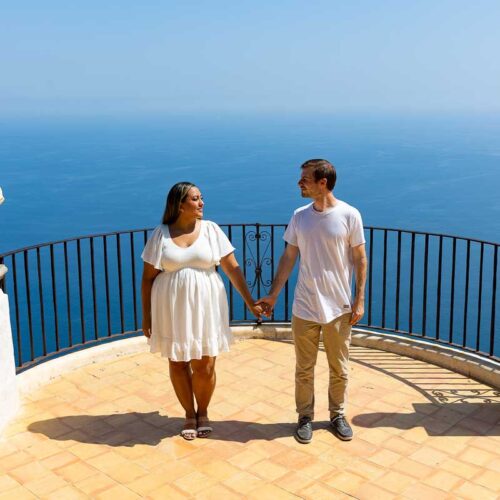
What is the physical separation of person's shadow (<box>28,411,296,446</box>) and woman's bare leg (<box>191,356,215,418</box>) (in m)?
0.21

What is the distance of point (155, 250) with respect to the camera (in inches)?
138

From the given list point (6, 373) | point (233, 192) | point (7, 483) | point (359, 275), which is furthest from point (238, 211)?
point (7, 483)

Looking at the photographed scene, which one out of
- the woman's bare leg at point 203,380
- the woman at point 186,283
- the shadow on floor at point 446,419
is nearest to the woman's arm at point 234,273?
the woman at point 186,283

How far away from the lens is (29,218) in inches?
4572

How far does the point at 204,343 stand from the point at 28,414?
4.95 feet

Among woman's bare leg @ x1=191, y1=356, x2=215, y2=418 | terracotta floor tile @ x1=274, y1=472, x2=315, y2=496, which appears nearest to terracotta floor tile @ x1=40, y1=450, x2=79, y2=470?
woman's bare leg @ x1=191, y1=356, x2=215, y2=418

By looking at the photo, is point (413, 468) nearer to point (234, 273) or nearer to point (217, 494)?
point (217, 494)

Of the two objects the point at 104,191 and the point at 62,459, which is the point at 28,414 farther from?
the point at 104,191

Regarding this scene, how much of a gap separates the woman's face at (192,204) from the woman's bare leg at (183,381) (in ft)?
3.00

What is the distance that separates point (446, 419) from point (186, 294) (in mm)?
1977

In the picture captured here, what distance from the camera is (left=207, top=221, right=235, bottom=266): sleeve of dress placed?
3553 millimetres

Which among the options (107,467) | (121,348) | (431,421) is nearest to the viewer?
(107,467)

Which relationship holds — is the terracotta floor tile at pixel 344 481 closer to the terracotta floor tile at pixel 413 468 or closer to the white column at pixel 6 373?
the terracotta floor tile at pixel 413 468

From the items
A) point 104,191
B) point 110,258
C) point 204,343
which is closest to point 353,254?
point 204,343
